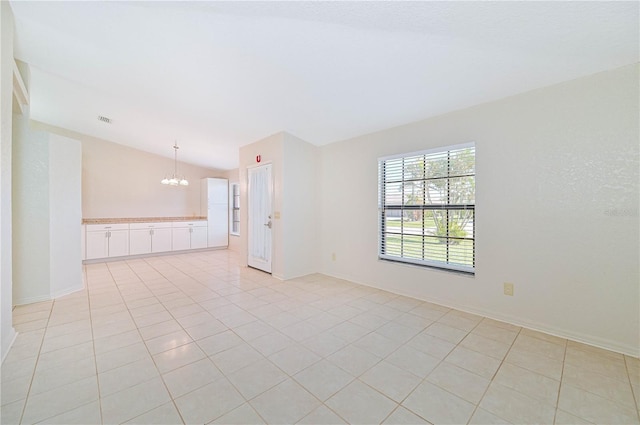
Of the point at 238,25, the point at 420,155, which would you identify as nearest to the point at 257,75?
the point at 238,25

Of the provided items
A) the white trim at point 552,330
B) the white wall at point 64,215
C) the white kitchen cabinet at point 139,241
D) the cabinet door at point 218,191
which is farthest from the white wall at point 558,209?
the white kitchen cabinet at point 139,241

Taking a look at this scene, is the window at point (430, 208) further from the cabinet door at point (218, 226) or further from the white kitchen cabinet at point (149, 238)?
the white kitchen cabinet at point (149, 238)

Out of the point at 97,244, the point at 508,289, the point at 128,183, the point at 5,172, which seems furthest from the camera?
the point at 128,183

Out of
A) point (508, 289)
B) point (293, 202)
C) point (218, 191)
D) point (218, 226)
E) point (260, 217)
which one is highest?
point (218, 191)

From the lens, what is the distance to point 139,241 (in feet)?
20.6

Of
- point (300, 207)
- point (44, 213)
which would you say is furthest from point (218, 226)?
point (44, 213)

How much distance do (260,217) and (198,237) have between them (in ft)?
10.7

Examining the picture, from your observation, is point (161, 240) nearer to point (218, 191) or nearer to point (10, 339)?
point (218, 191)

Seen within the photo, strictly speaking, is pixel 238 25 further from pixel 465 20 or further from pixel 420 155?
pixel 420 155

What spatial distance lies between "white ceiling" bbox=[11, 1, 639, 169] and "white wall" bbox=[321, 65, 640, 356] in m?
0.23

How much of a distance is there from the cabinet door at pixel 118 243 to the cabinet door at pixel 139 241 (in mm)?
81

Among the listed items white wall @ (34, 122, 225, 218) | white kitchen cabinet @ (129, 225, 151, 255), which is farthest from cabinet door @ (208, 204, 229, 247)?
white kitchen cabinet @ (129, 225, 151, 255)

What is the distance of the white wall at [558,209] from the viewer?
2230 millimetres

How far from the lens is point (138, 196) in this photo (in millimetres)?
6949
